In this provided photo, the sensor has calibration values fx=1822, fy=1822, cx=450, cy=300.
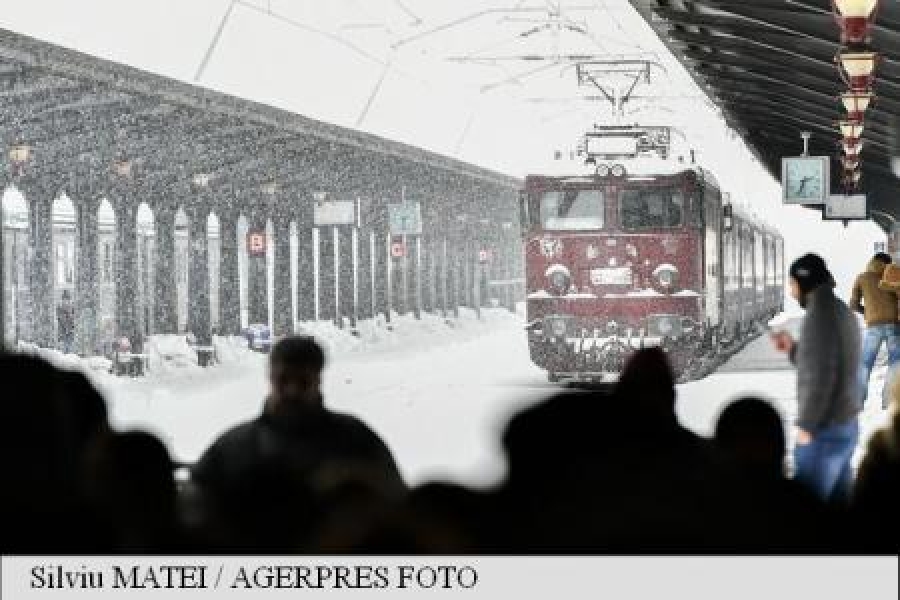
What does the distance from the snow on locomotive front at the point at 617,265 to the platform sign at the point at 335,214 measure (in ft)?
28.2

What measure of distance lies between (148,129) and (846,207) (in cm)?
1028

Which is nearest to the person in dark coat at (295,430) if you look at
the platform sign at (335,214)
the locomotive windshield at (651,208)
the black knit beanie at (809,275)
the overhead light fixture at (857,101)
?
the black knit beanie at (809,275)

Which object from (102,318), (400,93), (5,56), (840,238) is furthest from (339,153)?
(840,238)

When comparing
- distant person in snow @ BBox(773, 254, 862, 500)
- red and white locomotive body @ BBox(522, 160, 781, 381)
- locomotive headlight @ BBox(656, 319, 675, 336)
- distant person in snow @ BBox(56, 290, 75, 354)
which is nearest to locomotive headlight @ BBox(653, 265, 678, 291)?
red and white locomotive body @ BBox(522, 160, 781, 381)

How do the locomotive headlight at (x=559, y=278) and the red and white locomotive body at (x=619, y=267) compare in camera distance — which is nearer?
the red and white locomotive body at (x=619, y=267)

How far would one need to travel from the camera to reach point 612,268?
20.7 m

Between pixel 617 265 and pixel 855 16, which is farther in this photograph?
pixel 617 265

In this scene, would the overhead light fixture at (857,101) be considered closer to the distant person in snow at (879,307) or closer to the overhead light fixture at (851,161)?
the distant person in snow at (879,307)

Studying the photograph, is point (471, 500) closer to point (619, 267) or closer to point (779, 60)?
point (779, 60)

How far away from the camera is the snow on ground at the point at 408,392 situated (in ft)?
47.1

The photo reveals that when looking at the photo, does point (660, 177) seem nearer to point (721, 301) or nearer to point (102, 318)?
point (721, 301)

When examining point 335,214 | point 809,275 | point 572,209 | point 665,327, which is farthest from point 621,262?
point 809,275

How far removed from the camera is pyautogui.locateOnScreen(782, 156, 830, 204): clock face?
2341 cm

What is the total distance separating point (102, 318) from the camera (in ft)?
73.6
